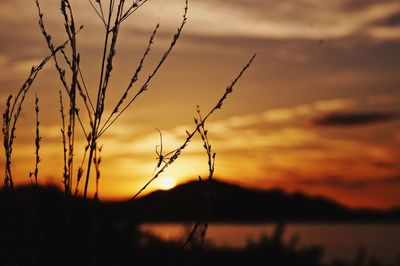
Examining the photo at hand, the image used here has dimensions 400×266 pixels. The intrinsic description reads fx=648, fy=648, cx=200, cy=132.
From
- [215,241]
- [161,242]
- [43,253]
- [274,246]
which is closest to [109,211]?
[161,242]

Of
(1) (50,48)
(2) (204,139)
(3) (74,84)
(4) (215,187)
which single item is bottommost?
(4) (215,187)

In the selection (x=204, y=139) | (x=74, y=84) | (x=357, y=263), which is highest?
(x=74, y=84)

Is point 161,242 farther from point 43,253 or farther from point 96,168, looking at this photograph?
point 96,168

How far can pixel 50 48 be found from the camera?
3492mm

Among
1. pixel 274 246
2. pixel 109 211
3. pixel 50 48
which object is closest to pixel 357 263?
pixel 274 246

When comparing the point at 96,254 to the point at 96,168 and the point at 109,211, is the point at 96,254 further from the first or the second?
the point at 109,211

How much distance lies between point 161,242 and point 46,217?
191 cm

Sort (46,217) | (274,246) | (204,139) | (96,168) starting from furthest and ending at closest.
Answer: (274,246), (46,217), (204,139), (96,168)

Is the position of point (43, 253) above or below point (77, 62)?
below

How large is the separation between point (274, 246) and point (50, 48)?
753 cm

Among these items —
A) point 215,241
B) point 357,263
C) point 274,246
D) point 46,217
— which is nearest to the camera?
point 357,263

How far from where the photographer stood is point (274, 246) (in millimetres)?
10383

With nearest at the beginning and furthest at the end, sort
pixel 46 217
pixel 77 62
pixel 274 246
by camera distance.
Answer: pixel 77 62 < pixel 46 217 < pixel 274 246

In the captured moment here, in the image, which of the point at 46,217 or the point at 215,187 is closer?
the point at 215,187
